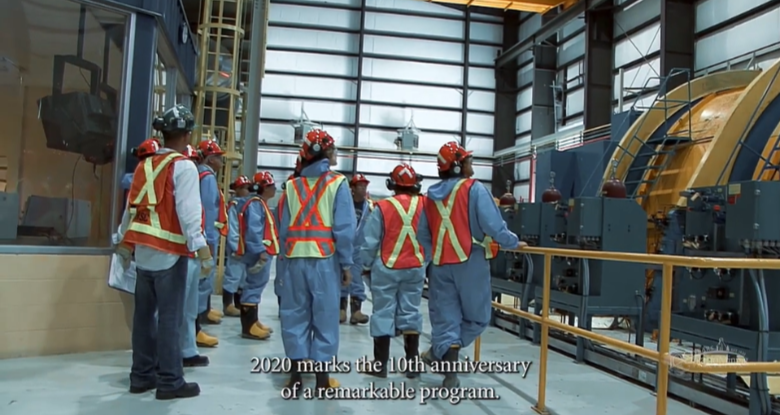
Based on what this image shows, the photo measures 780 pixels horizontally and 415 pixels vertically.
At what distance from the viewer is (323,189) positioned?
402 centimetres

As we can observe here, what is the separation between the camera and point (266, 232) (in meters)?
6.27

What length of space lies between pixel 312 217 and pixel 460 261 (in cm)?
104

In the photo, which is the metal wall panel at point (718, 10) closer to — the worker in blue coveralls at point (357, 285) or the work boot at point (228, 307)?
the worker in blue coveralls at point (357, 285)

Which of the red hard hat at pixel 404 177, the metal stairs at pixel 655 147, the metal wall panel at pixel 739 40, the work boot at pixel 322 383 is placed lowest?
the work boot at pixel 322 383

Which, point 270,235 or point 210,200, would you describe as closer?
point 210,200

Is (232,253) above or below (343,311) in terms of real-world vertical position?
above

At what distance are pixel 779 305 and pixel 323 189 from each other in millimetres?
3242

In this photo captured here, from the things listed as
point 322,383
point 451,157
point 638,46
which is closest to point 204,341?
point 322,383

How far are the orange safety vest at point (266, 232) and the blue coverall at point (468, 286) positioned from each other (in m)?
1.94

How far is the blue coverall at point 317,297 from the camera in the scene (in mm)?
3934

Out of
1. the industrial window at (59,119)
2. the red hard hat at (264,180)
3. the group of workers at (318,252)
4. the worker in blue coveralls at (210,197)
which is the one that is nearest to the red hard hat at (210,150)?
Answer: the worker in blue coveralls at (210,197)

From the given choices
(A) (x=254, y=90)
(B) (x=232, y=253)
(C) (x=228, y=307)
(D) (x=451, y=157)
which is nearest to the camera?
(D) (x=451, y=157)

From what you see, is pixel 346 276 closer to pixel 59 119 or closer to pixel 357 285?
pixel 357 285

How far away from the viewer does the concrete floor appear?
12.1ft
